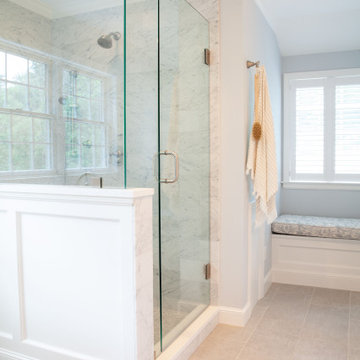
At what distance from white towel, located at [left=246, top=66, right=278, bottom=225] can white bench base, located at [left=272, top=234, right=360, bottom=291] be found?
95 cm

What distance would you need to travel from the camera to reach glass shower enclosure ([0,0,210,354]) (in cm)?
173

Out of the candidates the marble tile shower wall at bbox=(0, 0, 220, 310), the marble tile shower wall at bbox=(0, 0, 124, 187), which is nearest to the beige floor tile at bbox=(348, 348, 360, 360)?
the marble tile shower wall at bbox=(0, 0, 220, 310)

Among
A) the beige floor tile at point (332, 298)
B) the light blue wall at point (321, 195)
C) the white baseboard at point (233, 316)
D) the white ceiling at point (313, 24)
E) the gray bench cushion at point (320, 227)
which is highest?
the white ceiling at point (313, 24)

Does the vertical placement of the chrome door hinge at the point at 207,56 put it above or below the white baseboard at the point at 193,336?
above

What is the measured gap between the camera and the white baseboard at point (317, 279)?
341 cm

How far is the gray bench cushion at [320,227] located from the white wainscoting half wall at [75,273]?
208cm

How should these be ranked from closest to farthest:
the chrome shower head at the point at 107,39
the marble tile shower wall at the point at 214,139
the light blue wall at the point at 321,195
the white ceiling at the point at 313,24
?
the chrome shower head at the point at 107,39 < the marble tile shower wall at the point at 214,139 < the white ceiling at the point at 313,24 < the light blue wall at the point at 321,195

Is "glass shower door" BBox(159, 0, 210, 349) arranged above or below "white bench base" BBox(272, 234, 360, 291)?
above

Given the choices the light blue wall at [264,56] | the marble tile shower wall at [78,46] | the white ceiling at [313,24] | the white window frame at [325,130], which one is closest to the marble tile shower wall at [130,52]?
the marble tile shower wall at [78,46]

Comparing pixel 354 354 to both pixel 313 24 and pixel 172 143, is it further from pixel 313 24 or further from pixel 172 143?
pixel 313 24

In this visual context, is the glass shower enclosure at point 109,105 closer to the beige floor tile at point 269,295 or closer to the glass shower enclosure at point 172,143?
the glass shower enclosure at point 172,143

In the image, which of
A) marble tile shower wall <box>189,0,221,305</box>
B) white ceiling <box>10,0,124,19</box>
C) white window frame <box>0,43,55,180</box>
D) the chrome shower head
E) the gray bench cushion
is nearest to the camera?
the chrome shower head

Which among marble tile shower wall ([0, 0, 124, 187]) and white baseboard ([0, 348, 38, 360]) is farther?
white baseboard ([0, 348, 38, 360])

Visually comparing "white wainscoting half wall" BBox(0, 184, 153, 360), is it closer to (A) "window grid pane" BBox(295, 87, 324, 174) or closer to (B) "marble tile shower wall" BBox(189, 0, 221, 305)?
(B) "marble tile shower wall" BBox(189, 0, 221, 305)
